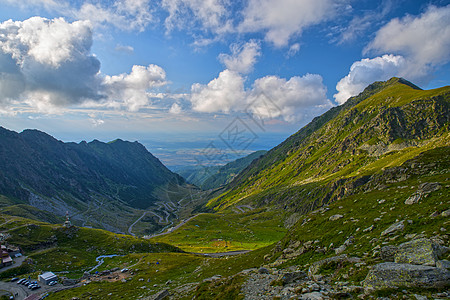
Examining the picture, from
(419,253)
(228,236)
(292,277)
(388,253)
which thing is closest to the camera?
(419,253)

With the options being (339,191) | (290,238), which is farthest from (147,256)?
(339,191)

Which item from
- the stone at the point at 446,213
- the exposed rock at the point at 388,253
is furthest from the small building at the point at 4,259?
the stone at the point at 446,213

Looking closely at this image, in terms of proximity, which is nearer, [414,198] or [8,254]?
[414,198]

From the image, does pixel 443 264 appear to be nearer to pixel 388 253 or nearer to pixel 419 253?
A: pixel 419 253

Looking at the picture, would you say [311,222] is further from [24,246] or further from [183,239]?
[183,239]

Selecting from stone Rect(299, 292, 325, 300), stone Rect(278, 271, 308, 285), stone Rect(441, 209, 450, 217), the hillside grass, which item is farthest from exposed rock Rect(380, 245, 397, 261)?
the hillside grass

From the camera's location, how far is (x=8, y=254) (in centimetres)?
7606

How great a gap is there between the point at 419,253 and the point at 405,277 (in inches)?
141

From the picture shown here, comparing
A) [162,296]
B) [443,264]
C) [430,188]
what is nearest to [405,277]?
[443,264]

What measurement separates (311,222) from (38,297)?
6630 cm

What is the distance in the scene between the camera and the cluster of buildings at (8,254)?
71.1 m

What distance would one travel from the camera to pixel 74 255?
87750mm

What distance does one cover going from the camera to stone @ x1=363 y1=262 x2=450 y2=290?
14.8 m

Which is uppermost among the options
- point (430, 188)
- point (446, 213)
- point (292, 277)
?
point (430, 188)
